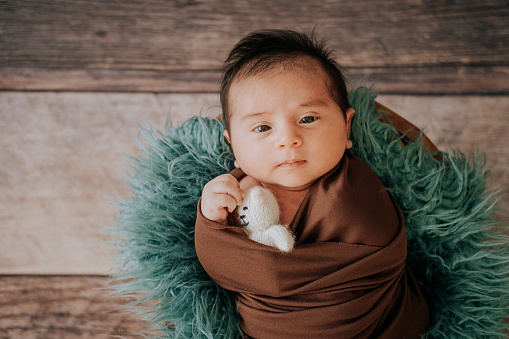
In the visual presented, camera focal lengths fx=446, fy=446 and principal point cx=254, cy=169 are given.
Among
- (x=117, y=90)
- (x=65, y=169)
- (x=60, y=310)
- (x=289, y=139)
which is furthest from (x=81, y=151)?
(x=289, y=139)

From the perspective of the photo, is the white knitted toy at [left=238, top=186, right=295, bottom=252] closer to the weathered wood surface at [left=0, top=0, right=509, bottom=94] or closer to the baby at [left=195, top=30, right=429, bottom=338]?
the baby at [left=195, top=30, right=429, bottom=338]

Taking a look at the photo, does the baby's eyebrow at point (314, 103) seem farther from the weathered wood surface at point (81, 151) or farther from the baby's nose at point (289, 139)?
the weathered wood surface at point (81, 151)

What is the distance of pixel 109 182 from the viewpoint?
144 cm

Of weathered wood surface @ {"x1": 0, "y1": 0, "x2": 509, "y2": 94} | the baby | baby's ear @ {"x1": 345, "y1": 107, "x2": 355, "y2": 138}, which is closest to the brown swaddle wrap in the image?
the baby

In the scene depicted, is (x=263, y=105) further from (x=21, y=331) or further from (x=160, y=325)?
(x=21, y=331)

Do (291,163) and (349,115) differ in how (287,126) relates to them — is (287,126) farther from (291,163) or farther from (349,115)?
(349,115)

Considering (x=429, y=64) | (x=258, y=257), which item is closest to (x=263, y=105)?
(x=258, y=257)

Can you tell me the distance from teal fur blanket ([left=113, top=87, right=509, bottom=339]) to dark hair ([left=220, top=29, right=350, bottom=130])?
11 cm

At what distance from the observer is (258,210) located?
892 millimetres

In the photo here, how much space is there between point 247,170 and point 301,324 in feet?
1.11

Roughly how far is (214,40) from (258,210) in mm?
863

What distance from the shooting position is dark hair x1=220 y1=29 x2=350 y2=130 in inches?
36.4

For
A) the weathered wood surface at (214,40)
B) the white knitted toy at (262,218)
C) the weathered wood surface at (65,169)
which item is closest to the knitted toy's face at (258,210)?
the white knitted toy at (262,218)

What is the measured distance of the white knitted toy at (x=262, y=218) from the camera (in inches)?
34.7
